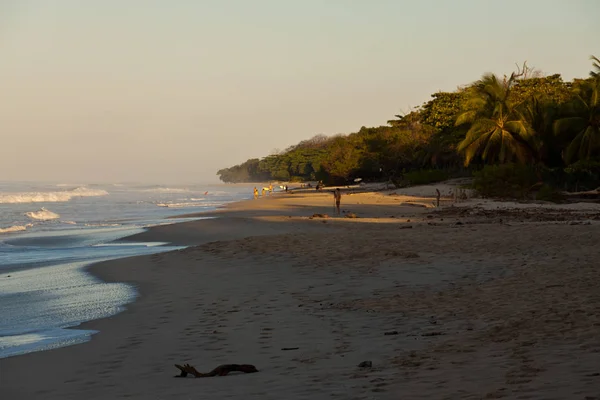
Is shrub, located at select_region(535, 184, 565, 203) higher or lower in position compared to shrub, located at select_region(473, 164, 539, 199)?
lower

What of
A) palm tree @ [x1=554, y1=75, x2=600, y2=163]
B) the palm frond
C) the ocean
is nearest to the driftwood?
the ocean

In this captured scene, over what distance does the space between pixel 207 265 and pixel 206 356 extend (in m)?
7.35

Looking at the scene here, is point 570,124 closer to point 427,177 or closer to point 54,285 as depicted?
point 427,177

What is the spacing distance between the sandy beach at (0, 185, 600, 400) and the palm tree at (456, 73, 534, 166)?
2939cm

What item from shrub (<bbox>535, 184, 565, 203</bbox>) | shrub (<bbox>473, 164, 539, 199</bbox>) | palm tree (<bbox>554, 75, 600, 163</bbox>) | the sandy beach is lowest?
the sandy beach

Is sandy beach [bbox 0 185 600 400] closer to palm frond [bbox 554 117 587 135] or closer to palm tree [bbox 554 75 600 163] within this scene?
palm tree [bbox 554 75 600 163]

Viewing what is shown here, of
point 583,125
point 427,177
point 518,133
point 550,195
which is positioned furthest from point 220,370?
point 427,177

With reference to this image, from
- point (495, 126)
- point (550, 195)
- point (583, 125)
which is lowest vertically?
point (550, 195)

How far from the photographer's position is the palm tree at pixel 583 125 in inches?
1478

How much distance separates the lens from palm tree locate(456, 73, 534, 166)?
43.7m

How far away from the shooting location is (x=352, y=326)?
7.62 metres

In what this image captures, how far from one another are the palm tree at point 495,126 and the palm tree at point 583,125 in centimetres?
364

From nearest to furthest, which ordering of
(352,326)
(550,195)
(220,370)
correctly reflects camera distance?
(220,370) → (352,326) → (550,195)

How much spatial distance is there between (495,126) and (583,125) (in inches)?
271
